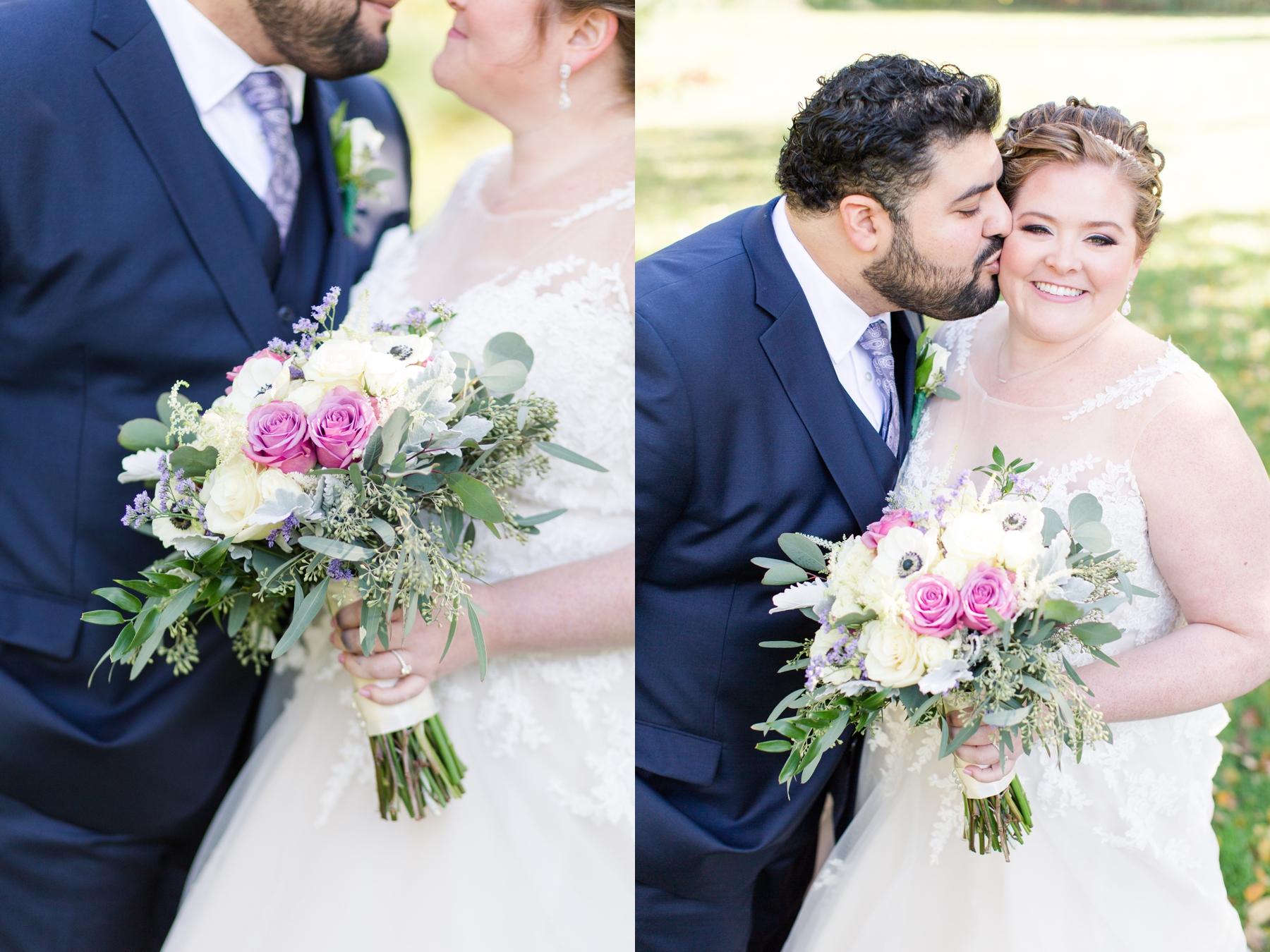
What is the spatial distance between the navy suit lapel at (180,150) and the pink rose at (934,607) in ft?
5.70

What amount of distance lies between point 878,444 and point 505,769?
1230mm

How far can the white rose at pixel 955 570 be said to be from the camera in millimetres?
2014

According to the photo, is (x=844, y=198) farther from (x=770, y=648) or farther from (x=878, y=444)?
(x=770, y=648)

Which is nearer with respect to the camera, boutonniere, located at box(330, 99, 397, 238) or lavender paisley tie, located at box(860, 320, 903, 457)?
lavender paisley tie, located at box(860, 320, 903, 457)

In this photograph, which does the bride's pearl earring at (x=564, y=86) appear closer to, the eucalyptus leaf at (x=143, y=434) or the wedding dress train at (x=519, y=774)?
the wedding dress train at (x=519, y=774)

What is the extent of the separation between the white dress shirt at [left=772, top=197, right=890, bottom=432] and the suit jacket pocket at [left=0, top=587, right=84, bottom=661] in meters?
1.99

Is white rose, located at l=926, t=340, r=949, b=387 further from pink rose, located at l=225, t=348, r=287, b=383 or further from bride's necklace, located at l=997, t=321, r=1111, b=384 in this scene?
pink rose, located at l=225, t=348, r=287, b=383

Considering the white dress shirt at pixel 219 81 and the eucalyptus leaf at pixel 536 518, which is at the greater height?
the white dress shirt at pixel 219 81

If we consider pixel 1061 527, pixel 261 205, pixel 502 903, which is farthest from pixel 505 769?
pixel 261 205

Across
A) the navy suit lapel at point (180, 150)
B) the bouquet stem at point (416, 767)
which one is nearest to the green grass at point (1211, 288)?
the navy suit lapel at point (180, 150)

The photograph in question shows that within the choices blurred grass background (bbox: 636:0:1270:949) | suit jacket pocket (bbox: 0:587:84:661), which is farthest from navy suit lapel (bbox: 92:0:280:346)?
blurred grass background (bbox: 636:0:1270:949)

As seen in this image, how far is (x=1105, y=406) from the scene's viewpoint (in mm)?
2447

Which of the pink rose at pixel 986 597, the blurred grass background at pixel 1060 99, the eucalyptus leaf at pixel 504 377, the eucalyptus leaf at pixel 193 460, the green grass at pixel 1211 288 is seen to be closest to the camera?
the pink rose at pixel 986 597

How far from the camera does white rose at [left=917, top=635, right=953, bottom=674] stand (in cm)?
196
